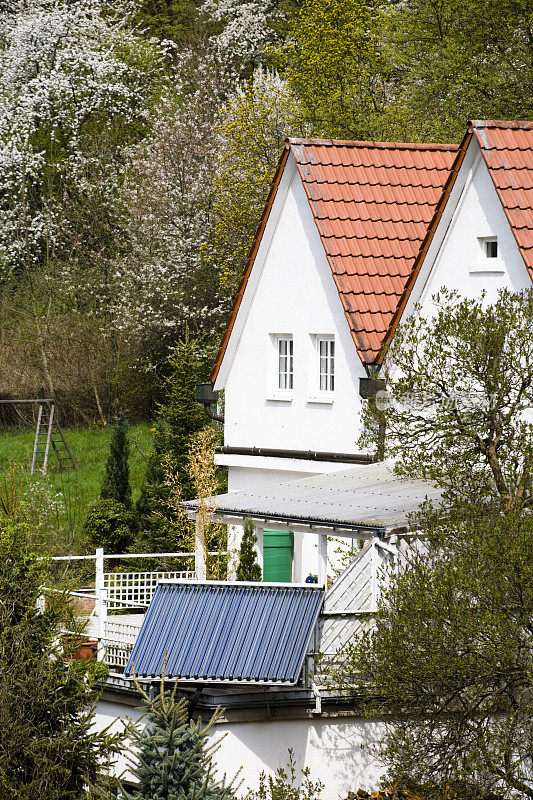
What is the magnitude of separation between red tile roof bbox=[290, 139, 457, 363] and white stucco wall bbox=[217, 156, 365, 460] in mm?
383

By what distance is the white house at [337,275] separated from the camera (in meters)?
20.9

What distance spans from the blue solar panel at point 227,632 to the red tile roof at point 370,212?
19.7ft

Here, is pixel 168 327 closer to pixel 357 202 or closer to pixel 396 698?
pixel 357 202

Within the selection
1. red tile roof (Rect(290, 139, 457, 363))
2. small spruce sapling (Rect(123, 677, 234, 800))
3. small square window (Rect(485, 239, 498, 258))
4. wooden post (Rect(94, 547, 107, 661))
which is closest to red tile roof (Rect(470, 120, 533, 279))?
small square window (Rect(485, 239, 498, 258))

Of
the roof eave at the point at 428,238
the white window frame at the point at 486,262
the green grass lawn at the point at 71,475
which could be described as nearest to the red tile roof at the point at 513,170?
the roof eave at the point at 428,238

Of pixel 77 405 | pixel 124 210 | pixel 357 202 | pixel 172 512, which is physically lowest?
pixel 172 512

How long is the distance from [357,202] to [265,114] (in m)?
12.4

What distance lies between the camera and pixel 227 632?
1664cm

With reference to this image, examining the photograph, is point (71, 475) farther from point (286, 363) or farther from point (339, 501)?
point (339, 501)

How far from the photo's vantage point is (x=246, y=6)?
5088 cm

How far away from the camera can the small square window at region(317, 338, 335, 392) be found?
23.1 m

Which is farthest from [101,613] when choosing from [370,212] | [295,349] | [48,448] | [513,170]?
[48,448]

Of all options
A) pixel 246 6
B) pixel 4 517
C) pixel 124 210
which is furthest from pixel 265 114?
pixel 4 517

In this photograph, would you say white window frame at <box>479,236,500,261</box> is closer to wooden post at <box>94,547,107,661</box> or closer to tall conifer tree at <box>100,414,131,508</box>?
wooden post at <box>94,547,107,661</box>
